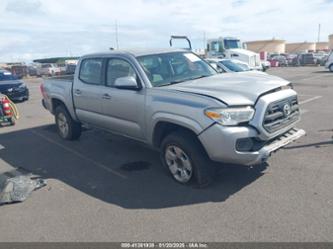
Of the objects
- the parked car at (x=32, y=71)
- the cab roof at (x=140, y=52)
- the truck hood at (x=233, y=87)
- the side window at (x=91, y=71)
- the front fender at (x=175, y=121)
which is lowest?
the parked car at (x=32, y=71)

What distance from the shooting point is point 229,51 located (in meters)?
23.4

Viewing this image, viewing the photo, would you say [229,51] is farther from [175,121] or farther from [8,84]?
[175,121]

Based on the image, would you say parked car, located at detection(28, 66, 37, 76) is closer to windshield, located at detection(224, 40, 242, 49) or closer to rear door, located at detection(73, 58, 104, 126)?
windshield, located at detection(224, 40, 242, 49)

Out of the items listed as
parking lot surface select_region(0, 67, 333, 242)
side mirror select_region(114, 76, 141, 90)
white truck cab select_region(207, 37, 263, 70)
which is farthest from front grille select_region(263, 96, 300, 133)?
white truck cab select_region(207, 37, 263, 70)

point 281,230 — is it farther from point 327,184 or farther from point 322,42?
point 322,42

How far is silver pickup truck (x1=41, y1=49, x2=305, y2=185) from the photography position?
3.81 m

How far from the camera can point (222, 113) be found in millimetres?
3750

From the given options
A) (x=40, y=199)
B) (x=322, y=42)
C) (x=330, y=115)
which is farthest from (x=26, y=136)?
(x=322, y=42)

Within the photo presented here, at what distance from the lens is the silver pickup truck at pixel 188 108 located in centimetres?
381

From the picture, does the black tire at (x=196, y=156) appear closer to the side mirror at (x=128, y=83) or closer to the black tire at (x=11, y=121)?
the side mirror at (x=128, y=83)

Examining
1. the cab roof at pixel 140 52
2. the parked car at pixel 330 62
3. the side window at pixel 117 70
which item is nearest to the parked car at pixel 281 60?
the parked car at pixel 330 62

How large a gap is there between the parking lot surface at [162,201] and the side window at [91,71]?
4.69 ft

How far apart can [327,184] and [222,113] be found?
1811mm

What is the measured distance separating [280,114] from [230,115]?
87 cm
